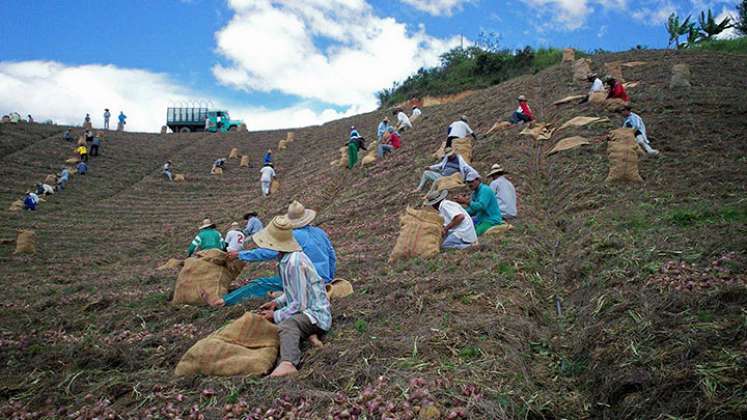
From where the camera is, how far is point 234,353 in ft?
12.3

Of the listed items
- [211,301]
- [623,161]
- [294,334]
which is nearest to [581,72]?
[623,161]

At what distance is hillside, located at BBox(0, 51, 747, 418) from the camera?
121 inches

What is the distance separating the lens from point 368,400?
3.05 meters

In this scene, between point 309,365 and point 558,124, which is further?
point 558,124

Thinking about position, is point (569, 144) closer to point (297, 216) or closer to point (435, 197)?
point (435, 197)

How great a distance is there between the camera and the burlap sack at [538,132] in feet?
41.5

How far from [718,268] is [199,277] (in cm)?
494

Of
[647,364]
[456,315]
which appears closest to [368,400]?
[456,315]

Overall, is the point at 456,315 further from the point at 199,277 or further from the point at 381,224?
the point at 381,224

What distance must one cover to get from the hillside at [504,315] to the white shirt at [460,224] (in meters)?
0.27

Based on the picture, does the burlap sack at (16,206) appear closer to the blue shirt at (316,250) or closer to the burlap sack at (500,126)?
the burlap sack at (500,126)

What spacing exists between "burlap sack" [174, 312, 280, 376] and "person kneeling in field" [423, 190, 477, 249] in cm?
317

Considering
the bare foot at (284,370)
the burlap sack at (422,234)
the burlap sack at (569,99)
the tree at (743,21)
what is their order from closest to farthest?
1. the bare foot at (284,370)
2. the burlap sack at (422,234)
3. the burlap sack at (569,99)
4. the tree at (743,21)

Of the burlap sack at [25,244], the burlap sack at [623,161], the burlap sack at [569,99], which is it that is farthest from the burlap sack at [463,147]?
the burlap sack at [25,244]
